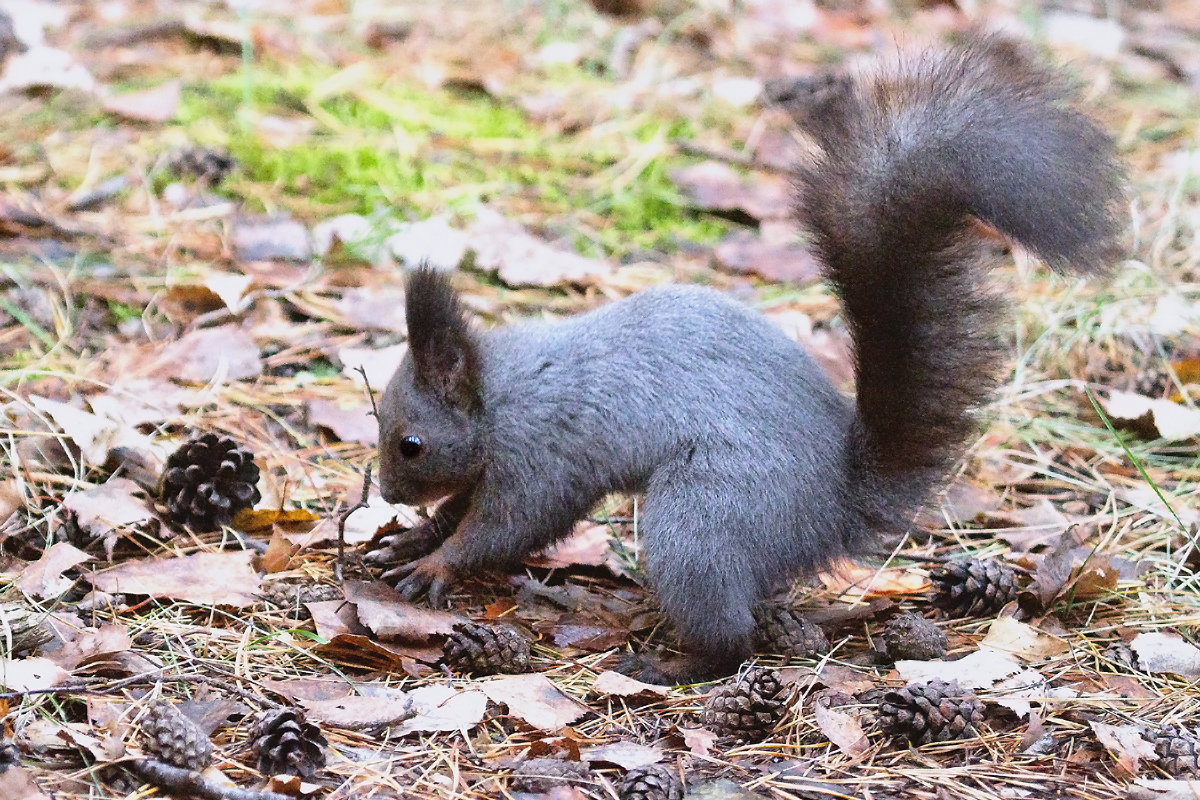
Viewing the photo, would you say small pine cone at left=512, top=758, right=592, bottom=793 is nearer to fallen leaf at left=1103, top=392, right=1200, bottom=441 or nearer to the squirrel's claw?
the squirrel's claw

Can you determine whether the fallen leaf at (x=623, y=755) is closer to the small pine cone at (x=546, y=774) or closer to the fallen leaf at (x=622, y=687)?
the small pine cone at (x=546, y=774)

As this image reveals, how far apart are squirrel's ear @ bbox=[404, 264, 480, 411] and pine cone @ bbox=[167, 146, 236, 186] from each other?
1687 mm

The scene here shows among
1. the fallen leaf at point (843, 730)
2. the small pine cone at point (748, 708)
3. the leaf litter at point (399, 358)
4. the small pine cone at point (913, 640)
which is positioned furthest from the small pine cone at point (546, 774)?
the small pine cone at point (913, 640)

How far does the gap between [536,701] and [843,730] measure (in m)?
0.45

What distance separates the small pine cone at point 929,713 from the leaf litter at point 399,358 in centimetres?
3

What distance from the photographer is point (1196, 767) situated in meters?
1.65

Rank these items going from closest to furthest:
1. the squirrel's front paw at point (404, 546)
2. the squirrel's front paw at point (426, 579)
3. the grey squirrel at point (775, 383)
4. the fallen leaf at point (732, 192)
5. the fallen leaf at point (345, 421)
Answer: the grey squirrel at point (775, 383), the squirrel's front paw at point (426, 579), the squirrel's front paw at point (404, 546), the fallen leaf at point (345, 421), the fallen leaf at point (732, 192)

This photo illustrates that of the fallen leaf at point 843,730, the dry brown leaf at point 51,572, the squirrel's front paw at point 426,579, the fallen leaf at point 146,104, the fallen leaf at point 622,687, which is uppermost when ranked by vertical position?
the fallen leaf at point 146,104

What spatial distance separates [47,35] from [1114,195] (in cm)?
392

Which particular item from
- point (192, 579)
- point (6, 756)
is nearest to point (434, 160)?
point (192, 579)

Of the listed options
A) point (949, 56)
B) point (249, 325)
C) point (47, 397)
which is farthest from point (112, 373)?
point (949, 56)

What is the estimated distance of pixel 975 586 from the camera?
2164mm

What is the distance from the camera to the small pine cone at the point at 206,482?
7.40 ft

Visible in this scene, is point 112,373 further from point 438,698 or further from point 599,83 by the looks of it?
point 599,83
